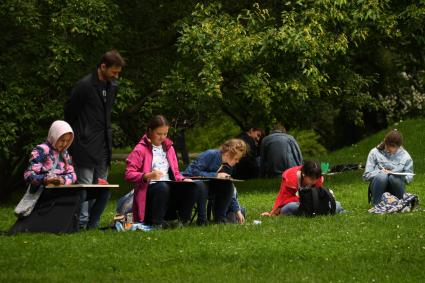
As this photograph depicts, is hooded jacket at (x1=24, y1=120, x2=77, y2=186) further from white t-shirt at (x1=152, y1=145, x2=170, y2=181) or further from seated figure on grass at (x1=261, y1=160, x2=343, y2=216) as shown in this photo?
seated figure on grass at (x1=261, y1=160, x2=343, y2=216)

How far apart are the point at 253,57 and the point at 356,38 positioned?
83.7 inches

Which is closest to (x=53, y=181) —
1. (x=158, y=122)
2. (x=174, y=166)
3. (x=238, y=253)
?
(x=158, y=122)

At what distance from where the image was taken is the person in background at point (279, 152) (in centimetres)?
2270

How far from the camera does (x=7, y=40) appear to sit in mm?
21641

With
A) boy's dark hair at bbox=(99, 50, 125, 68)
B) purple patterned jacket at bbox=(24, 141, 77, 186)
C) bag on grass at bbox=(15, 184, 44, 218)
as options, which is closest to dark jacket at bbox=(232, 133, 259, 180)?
boy's dark hair at bbox=(99, 50, 125, 68)

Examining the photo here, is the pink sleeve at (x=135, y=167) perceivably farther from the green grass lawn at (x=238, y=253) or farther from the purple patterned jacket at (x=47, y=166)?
the green grass lawn at (x=238, y=253)

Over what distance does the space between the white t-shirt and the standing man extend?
0.54m

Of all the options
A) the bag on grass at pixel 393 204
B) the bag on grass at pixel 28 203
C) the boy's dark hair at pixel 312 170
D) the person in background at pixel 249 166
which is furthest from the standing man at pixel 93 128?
the person in background at pixel 249 166

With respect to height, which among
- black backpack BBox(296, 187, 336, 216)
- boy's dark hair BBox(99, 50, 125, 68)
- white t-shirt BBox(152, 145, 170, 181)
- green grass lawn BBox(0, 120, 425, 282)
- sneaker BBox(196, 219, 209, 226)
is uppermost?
boy's dark hair BBox(99, 50, 125, 68)

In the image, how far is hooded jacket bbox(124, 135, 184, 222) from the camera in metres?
13.4

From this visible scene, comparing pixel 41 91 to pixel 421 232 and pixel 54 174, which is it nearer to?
pixel 54 174

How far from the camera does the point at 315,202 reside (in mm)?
14555

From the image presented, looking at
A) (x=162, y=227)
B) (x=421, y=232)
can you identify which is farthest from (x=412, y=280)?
(x=162, y=227)

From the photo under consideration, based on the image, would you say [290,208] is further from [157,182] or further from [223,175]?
[157,182]
